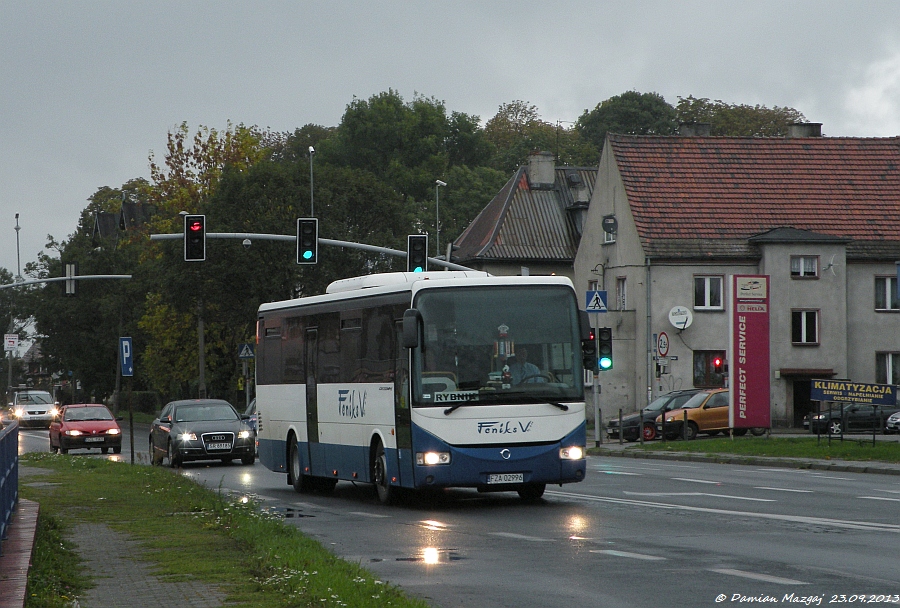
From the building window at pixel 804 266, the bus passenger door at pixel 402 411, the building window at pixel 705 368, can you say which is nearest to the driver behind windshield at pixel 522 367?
the bus passenger door at pixel 402 411

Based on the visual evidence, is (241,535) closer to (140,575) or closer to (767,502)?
(140,575)

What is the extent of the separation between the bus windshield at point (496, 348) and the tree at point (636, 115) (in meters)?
74.1

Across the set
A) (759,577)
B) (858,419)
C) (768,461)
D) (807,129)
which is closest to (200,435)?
(768,461)

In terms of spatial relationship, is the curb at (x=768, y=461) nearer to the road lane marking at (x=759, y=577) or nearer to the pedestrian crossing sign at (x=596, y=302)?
the pedestrian crossing sign at (x=596, y=302)

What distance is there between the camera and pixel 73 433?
44.2 meters

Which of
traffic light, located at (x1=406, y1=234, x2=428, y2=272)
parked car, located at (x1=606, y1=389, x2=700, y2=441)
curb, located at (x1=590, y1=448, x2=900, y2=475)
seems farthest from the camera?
parked car, located at (x1=606, y1=389, x2=700, y2=441)

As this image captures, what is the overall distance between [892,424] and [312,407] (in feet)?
94.6

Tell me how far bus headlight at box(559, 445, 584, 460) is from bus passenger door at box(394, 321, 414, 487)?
1.98 m

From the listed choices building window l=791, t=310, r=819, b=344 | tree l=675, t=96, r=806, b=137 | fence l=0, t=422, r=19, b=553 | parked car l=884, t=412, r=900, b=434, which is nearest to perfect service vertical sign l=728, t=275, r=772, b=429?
parked car l=884, t=412, r=900, b=434

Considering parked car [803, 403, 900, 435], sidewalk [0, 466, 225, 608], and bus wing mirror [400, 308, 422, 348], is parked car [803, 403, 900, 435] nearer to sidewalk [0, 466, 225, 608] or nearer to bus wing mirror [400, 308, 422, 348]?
bus wing mirror [400, 308, 422, 348]

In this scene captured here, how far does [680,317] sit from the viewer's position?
180 ft

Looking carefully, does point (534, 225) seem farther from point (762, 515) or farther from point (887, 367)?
point (762, 515)

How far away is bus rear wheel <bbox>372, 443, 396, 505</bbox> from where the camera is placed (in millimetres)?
19844

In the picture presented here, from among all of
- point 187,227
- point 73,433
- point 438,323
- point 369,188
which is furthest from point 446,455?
point 369,188
